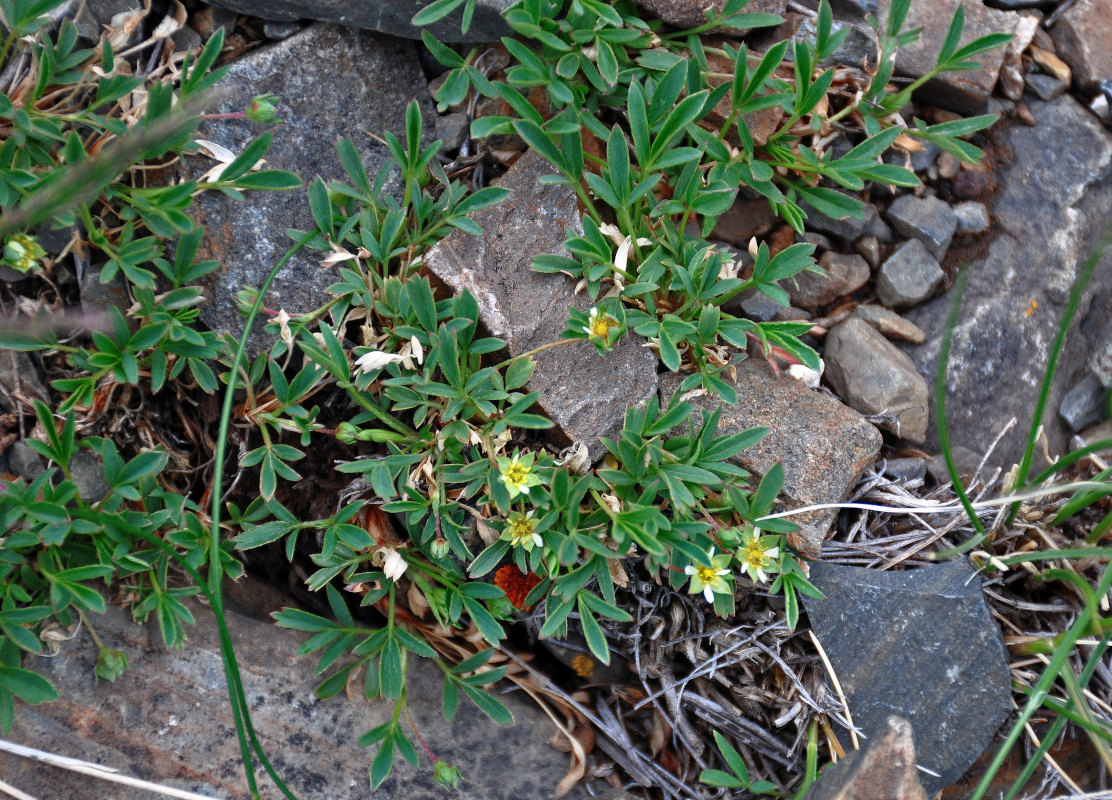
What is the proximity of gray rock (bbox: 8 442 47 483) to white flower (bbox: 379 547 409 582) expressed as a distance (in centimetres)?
99

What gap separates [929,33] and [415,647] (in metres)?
2.54

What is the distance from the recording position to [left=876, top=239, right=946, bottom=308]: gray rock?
8.75 ft

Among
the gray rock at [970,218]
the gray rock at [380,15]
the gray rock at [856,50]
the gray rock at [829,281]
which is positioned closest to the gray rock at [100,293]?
the gray rock at [380,15]

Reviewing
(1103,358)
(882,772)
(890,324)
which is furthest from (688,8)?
(882,772)

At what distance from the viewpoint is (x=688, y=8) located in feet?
7.91

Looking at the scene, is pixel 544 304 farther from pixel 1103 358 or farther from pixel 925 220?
pixel 1103 358

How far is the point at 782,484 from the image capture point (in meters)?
2.23

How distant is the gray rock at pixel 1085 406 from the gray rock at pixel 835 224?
860 mm

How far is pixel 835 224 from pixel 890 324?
0.37m

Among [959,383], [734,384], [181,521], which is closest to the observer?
[181,521]

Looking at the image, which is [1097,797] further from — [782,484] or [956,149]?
[956,149]

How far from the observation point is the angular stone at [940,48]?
106 inches

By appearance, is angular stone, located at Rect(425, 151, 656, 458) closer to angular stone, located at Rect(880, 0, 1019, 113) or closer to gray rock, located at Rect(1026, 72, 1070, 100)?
angular stone, located at Rect(880, 0, 1019, 113)

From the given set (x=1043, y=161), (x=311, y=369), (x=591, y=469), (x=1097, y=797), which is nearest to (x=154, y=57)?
(x=311, y=369)
